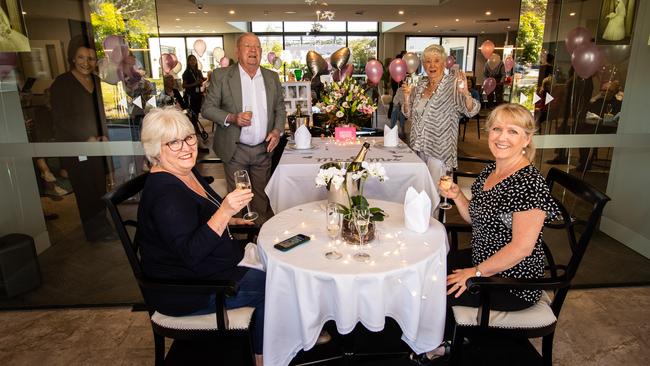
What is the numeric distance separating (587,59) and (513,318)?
248 centimetres

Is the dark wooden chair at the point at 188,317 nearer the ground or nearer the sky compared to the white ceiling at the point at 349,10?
nearer the ground

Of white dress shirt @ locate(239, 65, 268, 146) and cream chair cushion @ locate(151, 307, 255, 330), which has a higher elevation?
white dress shirt @ locate(239, 65, 268, 146)

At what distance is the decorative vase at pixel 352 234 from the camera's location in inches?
71.6

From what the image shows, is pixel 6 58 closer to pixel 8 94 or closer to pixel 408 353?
pixel 8 94

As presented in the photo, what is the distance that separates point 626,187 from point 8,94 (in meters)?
4.92

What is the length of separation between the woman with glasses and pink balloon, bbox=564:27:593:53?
9.52ft

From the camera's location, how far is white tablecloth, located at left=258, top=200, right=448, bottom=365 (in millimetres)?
1590

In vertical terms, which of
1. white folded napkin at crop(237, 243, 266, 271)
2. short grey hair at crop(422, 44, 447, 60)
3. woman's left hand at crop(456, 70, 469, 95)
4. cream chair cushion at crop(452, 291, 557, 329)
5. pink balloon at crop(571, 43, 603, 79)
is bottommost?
cream chair cushion at crop(452, 291, 557, 329)

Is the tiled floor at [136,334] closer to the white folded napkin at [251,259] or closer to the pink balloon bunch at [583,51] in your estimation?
the white folded napkin at [251,259]

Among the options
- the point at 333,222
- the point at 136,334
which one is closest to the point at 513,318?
the point at 333,222

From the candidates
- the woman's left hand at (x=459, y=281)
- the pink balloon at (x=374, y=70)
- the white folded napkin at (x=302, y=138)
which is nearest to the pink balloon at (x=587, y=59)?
the white folded napkin at (x=302, y=138)

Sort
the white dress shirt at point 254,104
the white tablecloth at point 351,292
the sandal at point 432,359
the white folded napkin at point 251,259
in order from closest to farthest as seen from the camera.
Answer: the white tablecloth at point 351,292 < the white folded napkin at point 251,259 < the sandal at point 432,359 < the white dress shirt at point 254,104

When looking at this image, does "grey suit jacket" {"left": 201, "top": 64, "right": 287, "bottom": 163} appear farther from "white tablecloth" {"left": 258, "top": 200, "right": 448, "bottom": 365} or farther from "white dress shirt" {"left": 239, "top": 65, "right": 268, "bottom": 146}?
"white tablecloth" {"left": 258, "top": 200, "right": 448, "bottom": 365}

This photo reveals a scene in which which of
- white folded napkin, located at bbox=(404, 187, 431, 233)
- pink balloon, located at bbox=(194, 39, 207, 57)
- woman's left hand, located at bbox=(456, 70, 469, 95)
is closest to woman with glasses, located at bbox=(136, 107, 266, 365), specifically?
white folded napkin, located at bbox=(404, 187, 431, 233)
